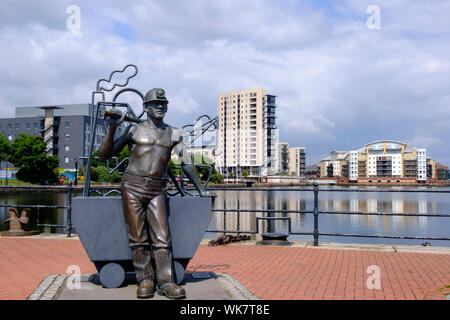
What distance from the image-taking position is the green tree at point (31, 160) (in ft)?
186

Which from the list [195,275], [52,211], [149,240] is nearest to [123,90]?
[149,240]

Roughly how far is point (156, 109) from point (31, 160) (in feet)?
188

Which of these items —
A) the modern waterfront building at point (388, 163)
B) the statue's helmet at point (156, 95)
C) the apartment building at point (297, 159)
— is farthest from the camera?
the apartment building at point (297, 159)

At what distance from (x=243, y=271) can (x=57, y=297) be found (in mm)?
2795

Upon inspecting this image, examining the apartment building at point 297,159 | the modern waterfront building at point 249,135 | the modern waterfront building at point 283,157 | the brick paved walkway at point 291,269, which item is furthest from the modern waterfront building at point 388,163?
the brick paved walkway at point 291,269

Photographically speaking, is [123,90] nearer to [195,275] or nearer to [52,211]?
[195,275]

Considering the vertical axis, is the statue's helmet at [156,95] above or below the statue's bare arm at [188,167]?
above

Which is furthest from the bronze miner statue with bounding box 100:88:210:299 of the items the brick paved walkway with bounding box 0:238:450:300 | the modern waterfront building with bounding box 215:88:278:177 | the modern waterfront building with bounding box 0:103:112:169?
the modern waterfront building with bounding box 215:88:278:177

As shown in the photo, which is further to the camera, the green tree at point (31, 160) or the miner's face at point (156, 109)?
the green tree at point (31, 160)

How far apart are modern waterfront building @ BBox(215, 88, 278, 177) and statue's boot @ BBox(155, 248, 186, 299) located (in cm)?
10702

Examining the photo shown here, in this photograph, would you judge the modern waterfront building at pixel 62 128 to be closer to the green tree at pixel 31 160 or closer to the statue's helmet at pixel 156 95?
the green tree at pixel 31 160

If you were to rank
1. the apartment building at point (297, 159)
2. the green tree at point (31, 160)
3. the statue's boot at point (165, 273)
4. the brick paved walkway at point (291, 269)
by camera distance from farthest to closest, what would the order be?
the apartment building at point (297, 159)
the green tree at point (31, 160)
the brick paved walkway at point (291, 269)
the statue's boot at point (165, 273)

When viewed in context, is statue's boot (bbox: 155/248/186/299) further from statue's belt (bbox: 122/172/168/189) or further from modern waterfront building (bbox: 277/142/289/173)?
modern waterfront building (bbox: 277/142/289/173)

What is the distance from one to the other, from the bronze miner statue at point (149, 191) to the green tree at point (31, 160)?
57.2 meters
